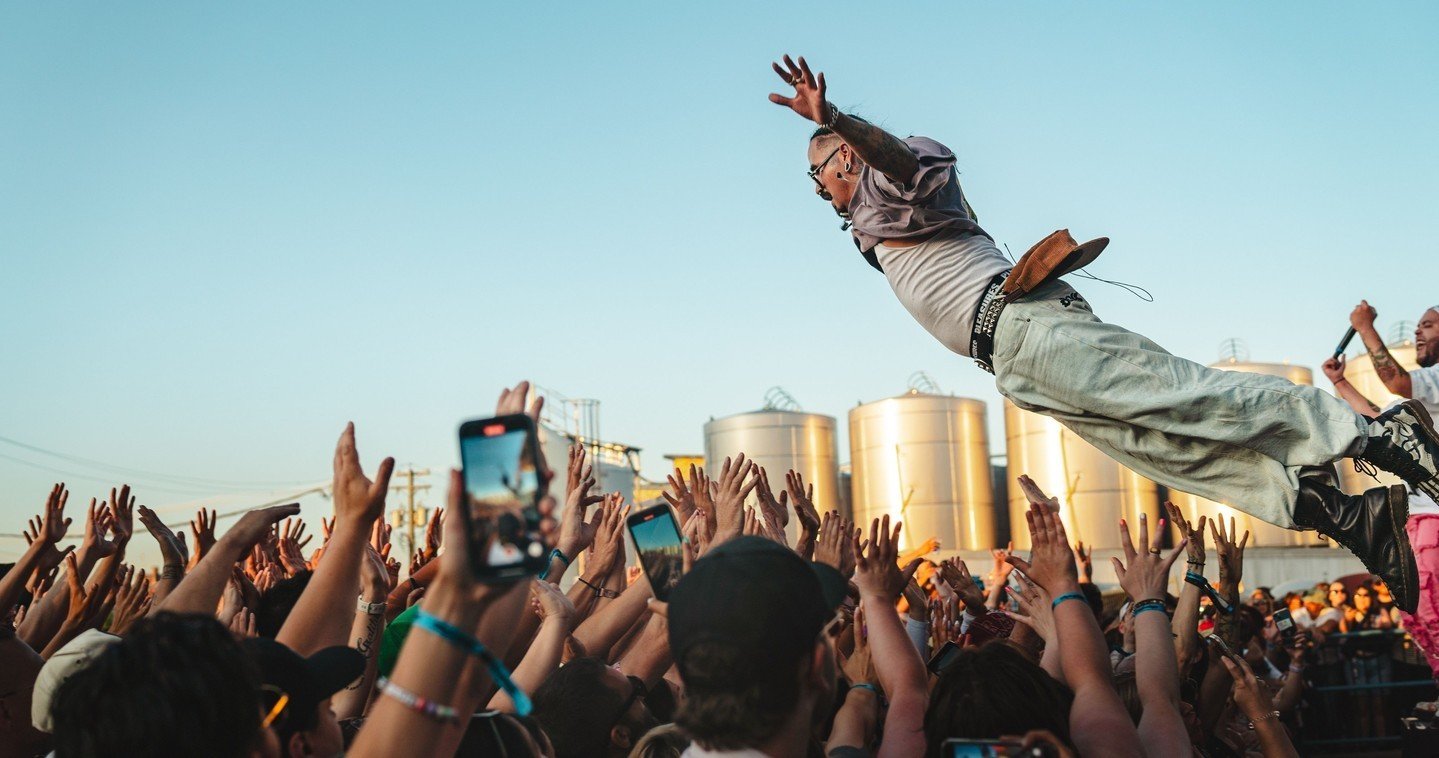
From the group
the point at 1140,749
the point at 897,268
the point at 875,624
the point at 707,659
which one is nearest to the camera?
the point at 707,659

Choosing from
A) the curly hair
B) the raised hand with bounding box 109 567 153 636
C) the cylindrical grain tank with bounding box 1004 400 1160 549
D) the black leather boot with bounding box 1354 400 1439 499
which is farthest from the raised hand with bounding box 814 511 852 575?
the cylindrical grain tank with bounding box 1004 400 1160 549

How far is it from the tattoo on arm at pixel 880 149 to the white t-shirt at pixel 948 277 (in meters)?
0.34

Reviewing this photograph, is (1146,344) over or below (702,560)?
over

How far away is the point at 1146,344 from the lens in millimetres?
4801

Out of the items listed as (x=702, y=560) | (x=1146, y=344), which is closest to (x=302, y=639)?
(x=702, y=560)

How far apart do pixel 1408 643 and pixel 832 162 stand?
1130cm

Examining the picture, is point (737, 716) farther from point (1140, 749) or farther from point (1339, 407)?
point (1339, 407)

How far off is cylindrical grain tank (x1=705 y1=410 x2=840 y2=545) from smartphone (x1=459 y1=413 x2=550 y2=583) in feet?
104

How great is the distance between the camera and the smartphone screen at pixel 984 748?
2.32m

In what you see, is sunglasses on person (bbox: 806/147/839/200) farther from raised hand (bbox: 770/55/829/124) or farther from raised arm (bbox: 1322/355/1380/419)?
raised arm (bbox: 1322/355/1380/419)

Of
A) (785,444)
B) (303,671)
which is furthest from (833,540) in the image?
(785,444)

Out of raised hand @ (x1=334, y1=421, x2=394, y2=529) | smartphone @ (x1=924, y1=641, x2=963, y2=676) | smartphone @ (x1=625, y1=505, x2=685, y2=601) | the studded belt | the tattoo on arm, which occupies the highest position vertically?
the tattoo on arm

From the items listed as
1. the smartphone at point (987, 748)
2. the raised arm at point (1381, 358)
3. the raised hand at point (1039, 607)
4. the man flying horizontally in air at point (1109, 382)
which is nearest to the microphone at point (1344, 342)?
the raised arm at point (1381, 358)

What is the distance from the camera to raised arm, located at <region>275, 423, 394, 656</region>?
275cm
